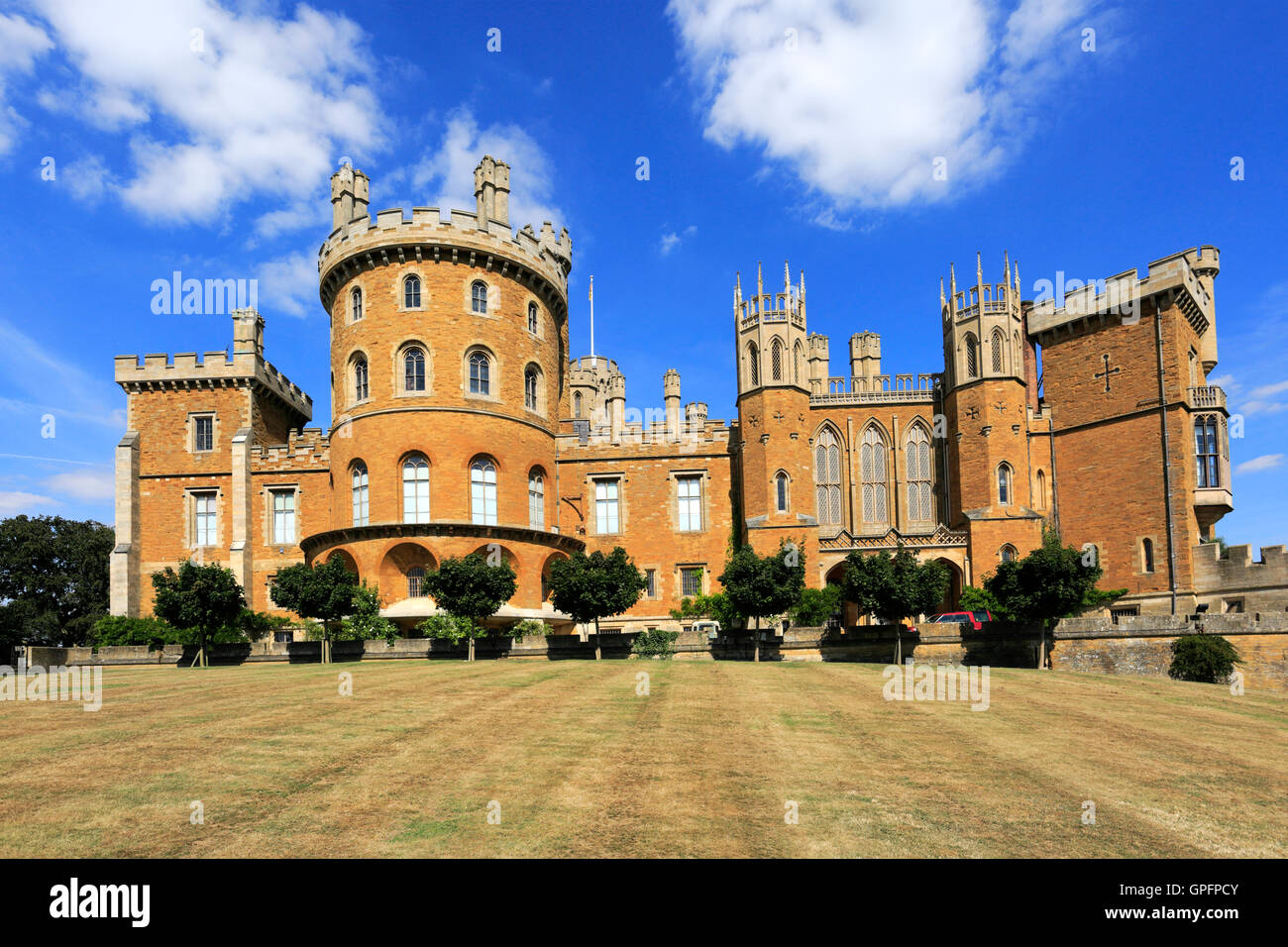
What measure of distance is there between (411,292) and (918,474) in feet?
82.3

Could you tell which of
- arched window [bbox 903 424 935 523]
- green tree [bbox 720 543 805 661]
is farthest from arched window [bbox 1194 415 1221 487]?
green tree [bbox 720 543 805 661]

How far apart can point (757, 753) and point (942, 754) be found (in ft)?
9.16

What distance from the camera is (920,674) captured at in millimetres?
25094

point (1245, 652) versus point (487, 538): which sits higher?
point (487, 538)

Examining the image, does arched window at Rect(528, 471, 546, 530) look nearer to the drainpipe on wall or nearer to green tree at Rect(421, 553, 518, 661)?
green tree at Rect(421, 553, 518, 661)

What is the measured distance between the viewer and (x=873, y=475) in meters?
42.5

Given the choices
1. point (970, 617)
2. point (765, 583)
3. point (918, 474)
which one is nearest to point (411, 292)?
point (765, 583)

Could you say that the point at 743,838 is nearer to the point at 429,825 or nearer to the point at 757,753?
the point at 429,825

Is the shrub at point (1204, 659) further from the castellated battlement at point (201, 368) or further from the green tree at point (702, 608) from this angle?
the castellated battlement at point (201, 368)

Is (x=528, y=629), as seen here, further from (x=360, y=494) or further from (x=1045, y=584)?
(x=1045, y=584)

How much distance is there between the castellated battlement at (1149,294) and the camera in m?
35.8

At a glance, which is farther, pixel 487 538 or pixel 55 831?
pixel 487 538

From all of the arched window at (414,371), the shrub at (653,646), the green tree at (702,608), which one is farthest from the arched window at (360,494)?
the green tree at (702,608)
